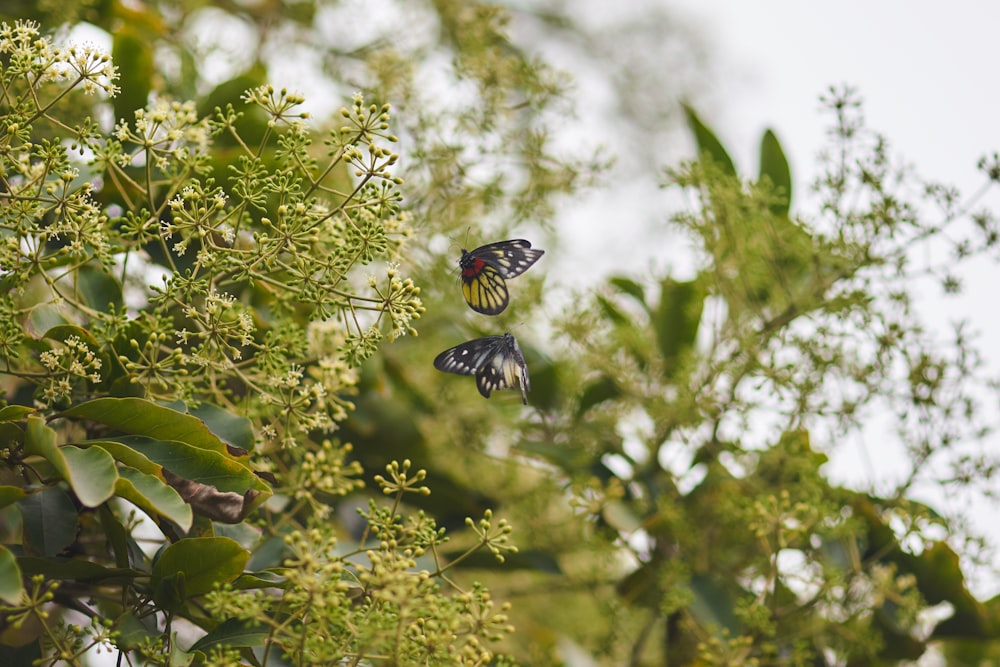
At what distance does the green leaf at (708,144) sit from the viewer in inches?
75.2

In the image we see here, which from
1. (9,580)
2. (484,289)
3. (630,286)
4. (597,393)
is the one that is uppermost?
(630,286)

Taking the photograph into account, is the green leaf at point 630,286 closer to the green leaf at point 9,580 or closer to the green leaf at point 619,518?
the green leaf at point 619,518

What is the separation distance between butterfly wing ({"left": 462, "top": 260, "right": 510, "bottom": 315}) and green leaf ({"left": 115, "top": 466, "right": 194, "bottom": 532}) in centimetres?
46

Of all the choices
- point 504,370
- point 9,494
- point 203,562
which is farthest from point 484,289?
point 9,494

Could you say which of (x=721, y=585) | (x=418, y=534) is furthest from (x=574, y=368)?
(x=418, y=534)

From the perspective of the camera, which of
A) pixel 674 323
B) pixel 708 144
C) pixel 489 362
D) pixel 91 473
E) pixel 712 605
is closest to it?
pixel 91 473

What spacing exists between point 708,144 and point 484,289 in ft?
3.09

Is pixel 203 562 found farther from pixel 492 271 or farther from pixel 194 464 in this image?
pixel 492 271

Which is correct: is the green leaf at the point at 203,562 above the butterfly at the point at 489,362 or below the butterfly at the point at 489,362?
below

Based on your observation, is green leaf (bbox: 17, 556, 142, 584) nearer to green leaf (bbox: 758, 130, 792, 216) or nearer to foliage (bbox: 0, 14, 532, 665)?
foliage (bbox: 0, 14, 532, 665)

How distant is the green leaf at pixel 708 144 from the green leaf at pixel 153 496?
1.29m

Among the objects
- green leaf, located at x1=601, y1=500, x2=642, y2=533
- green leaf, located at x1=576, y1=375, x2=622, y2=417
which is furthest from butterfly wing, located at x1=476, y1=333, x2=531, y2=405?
green leaf, located at x1=576, y1=375, x2=622, y2=417

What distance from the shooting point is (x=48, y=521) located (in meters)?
1.12

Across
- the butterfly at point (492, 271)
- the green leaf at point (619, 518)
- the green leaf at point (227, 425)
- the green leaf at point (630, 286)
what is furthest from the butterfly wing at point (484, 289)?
the green leaf at point (630, 286)
